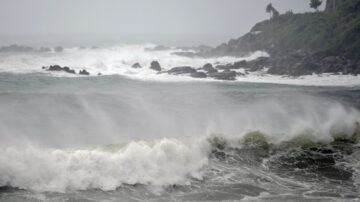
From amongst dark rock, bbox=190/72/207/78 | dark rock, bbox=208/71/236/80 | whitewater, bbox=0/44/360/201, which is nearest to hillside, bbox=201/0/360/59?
dark rock, bbox=208/71/236/80

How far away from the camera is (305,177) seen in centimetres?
1379

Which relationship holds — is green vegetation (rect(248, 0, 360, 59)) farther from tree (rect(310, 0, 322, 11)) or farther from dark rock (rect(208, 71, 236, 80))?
dark rock (rect(208, 71, 236, 80))

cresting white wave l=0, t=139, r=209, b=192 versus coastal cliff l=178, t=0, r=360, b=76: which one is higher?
coastal cliff l=178, t=0, r=360, b=76

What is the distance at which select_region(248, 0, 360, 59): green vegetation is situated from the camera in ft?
151

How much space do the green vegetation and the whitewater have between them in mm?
17314

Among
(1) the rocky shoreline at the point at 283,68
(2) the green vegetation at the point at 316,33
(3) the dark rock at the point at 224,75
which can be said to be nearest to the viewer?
(3) the dark rock at the point at 224,75

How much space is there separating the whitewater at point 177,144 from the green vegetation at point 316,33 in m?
17.3

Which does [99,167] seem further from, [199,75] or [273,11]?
[273,11]

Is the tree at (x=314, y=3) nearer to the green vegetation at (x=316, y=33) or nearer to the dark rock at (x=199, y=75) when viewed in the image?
the green vegetation at (x=316, y=33)

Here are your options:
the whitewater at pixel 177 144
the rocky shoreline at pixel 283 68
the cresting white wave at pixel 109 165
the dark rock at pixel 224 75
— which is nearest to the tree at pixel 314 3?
the rocky shoreline at pixel 283 68

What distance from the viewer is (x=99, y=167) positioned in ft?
43.6

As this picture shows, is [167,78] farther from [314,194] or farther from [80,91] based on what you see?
[314,194]

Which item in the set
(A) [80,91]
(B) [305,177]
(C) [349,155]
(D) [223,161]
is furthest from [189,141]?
(A) [80,91]

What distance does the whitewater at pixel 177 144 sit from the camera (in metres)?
12.4
